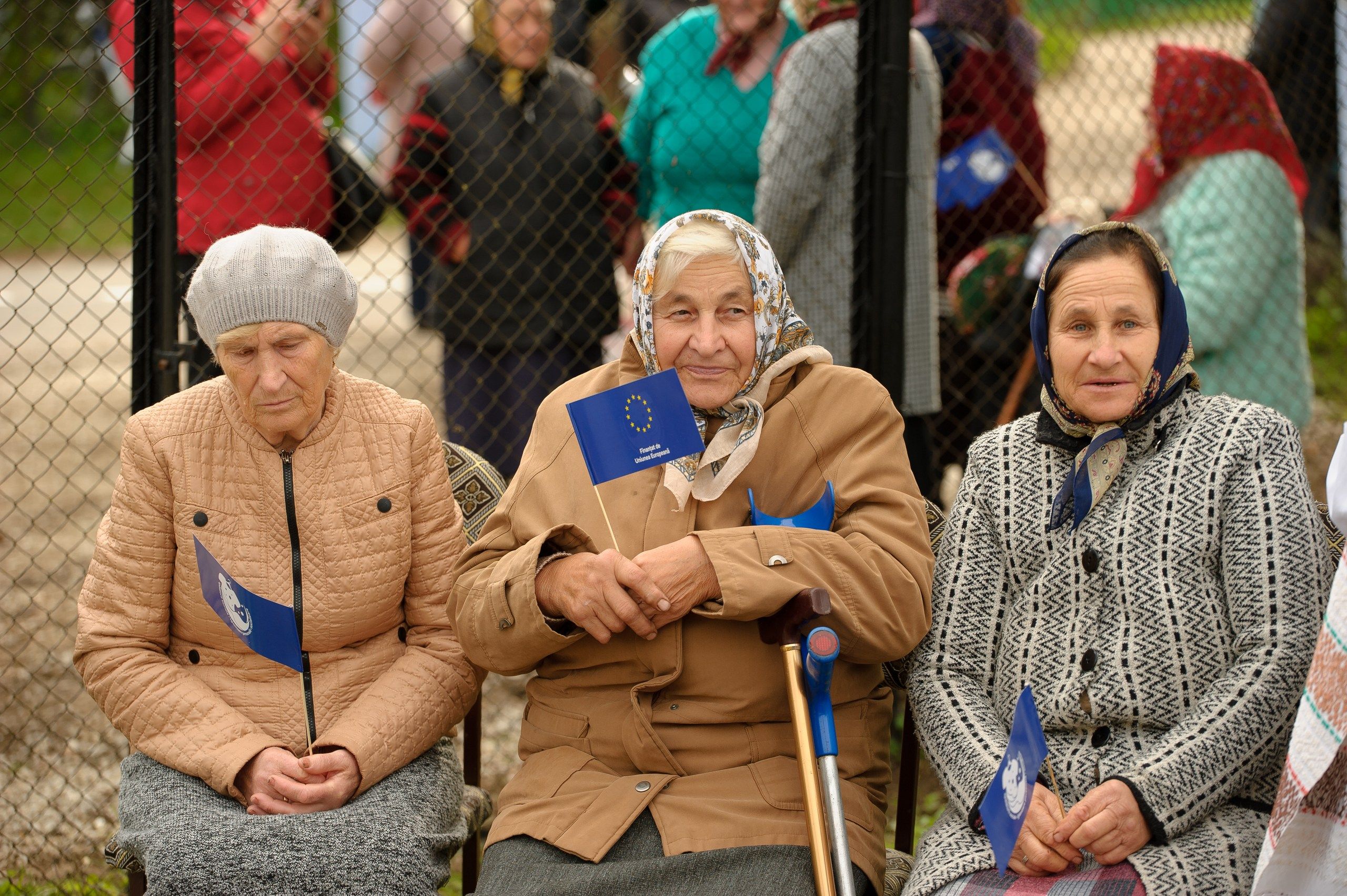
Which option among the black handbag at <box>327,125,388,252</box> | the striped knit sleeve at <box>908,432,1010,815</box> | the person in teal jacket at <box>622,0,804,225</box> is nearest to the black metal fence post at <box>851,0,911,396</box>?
the person in teal jacket at <box>622,0,804,225</box>

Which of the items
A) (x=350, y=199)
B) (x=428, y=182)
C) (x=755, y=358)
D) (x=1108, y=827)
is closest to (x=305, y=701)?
(x=755, y=358)

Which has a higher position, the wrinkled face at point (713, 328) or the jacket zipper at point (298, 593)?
the wrinkled face at point (713, 328)

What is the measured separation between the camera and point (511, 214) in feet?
14.0

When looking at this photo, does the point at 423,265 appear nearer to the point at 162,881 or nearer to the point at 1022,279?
the point at 1022,279

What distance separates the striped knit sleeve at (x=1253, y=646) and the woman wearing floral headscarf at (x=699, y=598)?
49cm

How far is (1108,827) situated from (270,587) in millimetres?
1557

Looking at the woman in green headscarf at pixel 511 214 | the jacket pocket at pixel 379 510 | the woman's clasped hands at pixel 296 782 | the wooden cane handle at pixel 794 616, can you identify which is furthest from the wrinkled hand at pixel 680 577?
the woman in green headscarf at pixel 511 214

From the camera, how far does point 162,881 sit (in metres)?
2.24

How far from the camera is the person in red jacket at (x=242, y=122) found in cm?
369

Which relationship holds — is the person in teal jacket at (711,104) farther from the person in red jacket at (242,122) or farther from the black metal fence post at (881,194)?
the person in red jacket at (242,122)

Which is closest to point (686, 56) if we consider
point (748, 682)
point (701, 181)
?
point (701, 181)

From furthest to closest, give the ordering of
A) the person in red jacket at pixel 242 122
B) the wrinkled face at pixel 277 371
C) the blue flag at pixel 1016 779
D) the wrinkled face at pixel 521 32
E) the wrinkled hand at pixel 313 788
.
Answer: the wrinkled face at pixel 521 32 → the person in red jacket at pixel 242 122 → the wrinkled face at pixel 277 371 → the wrinkled hand at pixel 313 788 → the blue flag at pixel 1016 779

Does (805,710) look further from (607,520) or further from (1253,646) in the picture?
(1253,646)

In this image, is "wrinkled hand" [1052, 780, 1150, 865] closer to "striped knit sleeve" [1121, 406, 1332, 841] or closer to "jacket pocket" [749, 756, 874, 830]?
"striped knit sleeve" [1121, 406, 1332, 841]
